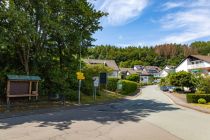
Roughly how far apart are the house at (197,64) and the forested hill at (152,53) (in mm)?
67811

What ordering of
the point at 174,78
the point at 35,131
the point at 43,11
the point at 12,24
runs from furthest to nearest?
the point at 174,78 < the point at 43,11 < the point at 12,24 < the point at 35,131

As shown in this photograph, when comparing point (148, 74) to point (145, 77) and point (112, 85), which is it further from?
point (112, 85)

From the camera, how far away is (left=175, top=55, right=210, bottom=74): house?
66.2 m

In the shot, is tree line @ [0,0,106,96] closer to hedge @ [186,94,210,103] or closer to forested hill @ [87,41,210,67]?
hedge @ [186,94,210,103]

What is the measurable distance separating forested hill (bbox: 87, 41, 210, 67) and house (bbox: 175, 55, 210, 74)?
67.8 m

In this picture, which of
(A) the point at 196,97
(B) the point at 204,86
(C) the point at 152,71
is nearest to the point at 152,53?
(C) the point at 152,71

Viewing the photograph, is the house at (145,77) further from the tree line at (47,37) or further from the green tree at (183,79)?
the tree line at (47,37)

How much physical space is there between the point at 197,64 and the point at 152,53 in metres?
100

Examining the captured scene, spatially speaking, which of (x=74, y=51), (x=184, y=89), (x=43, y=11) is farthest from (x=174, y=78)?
(x=43, y=11)

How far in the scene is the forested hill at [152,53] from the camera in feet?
489

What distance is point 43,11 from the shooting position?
82.1ft

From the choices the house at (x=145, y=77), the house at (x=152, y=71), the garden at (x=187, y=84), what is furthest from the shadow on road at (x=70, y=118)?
the house at (x=152, y=71)

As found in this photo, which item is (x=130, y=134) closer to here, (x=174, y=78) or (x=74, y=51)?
(x=74, y=51)

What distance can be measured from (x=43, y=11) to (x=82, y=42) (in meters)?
6.27
